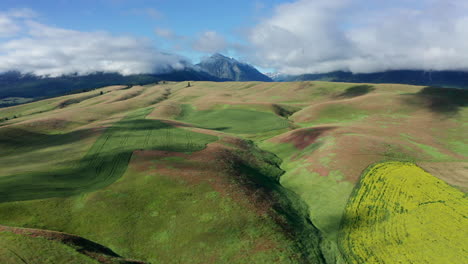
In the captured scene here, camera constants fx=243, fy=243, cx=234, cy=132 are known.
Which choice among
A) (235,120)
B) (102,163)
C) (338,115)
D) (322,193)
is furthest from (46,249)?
(338,115)

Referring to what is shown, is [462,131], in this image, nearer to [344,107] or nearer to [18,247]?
[344,107]

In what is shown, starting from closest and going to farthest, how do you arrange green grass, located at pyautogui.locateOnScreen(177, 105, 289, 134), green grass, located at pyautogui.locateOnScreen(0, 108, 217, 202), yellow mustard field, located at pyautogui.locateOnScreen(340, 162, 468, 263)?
1. yellow mustard field, located at pyautogui.locateOnScreen(340, 162, 468, 263)
2. green grass, located at pyautogui.locateOnScreen(0, 108, 217, 202)
3. green grass, located at pyautogui.locateOnScreen(177, 105, 289, 134)

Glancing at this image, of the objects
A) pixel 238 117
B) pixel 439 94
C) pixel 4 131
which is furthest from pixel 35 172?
pixel 439 94

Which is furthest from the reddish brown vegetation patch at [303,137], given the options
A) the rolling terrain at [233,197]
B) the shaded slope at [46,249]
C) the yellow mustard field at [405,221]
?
the shaded slope at [46,249]

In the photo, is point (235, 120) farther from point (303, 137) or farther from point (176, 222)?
point (176, 222)

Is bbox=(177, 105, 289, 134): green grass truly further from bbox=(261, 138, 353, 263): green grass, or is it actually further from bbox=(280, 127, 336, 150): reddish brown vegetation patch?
bbox=(261, 138, 353, 263): green grass

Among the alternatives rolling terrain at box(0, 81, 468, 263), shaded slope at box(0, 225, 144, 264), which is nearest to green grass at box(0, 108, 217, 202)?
rolling terrain at box(0, 81, 468, 263)
